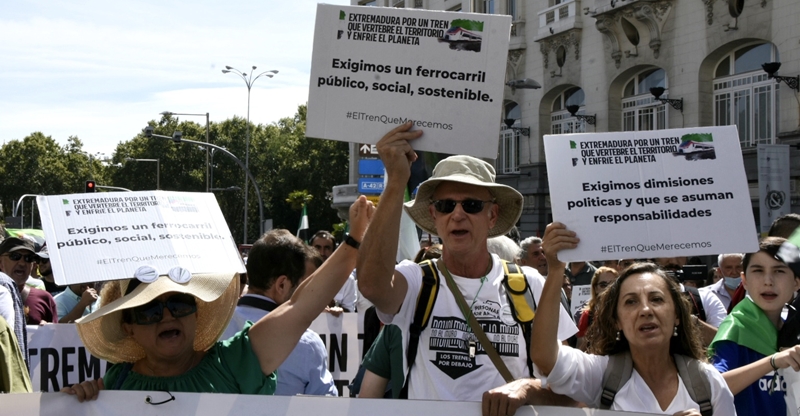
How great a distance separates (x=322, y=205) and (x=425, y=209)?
55266 mm

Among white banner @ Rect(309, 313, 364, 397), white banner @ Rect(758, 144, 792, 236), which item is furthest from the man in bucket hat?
white banner @ Rect(758, 144, 792, 236)

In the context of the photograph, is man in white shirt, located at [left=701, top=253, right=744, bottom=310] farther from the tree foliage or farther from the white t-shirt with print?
the tree foliage

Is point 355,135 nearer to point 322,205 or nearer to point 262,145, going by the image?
point 322,205

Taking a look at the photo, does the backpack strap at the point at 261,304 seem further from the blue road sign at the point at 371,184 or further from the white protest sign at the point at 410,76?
the blue road sign at the point at 371,184

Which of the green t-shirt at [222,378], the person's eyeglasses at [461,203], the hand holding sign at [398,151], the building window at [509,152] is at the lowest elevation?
the green t-shirt at [222,378]

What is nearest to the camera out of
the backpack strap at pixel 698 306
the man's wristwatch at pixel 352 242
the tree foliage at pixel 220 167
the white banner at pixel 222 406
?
the white banner at pixel 222 406

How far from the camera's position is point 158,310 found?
9.52ft

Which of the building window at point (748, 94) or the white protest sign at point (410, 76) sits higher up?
the building window at point (748, 94)

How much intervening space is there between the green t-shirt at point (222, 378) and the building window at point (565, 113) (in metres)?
25.9

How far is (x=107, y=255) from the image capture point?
2.94m

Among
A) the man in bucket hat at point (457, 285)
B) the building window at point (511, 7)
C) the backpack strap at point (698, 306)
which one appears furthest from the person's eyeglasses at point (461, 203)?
the building window at point (511, 7)

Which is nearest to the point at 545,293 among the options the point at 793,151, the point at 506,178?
the point at 793,151

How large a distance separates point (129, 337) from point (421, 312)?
0.99m

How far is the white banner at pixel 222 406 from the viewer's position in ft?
9.05
